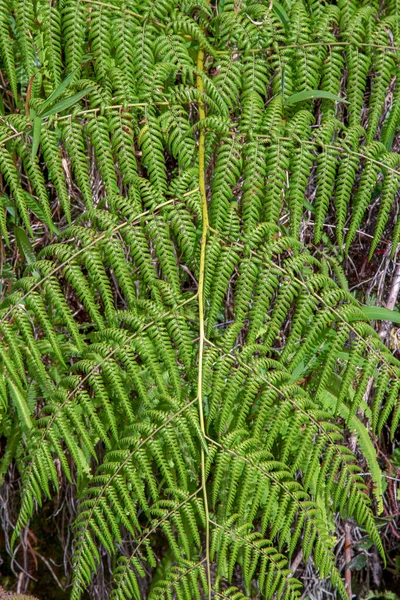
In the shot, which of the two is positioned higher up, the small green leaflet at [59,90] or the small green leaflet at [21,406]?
the small green leaflet at [59,90]

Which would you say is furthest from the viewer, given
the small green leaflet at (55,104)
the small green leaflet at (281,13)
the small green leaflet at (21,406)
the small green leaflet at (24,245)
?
the small green leaflet at (24,245)

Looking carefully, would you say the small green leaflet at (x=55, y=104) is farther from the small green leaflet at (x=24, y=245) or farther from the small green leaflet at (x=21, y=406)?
the small green leaflet at (x=21, y=406)

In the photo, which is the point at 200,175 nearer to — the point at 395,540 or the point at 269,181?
the point at 269,181

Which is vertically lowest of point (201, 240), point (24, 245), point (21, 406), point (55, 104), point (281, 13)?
point (21, 406)

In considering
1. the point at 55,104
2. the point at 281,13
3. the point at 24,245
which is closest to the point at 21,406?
the point at 24,245

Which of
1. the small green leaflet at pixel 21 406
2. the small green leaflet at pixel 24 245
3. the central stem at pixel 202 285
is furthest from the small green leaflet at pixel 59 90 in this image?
the small green leaflet at pixel 21 406

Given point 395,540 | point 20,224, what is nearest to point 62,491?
point 20,224

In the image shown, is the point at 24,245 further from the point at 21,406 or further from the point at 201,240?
the point at 201,240

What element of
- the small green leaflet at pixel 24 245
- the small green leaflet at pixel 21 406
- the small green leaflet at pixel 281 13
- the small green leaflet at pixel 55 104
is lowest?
the small green leaflet at pixel 21 406

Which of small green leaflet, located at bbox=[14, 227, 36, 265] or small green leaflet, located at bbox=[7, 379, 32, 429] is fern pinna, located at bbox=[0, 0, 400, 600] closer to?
small green leaflet, located at bbox=[7, 379, 32, 429]

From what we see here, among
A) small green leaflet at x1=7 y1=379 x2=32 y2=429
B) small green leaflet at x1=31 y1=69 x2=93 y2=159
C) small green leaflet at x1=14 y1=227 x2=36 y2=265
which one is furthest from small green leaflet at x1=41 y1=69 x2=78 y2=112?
small green leaflet at x1=7 y1=379 x2=32 y2=429

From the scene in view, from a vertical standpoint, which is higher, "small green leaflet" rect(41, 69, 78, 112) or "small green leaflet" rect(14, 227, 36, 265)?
"small green leaflet" rect(41, 69, 78, 112)
